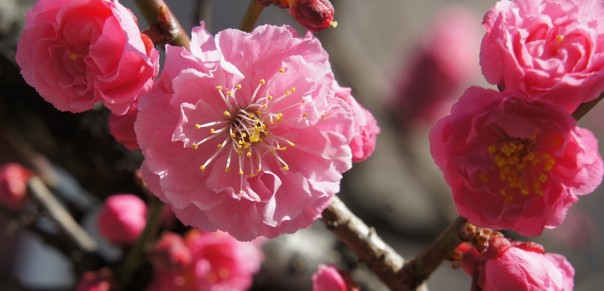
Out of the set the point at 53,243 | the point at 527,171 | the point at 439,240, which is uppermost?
the point at 527,171

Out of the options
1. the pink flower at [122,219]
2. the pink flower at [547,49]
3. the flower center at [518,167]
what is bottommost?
the pink flower at [122,219]

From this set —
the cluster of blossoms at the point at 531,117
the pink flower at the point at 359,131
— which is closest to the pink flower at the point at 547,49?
the cluster of blossoms at the point at 531,117

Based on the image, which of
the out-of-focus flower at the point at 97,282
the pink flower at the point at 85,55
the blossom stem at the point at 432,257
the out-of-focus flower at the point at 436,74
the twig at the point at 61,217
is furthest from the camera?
the out-of-focus flower at the point at 436,74

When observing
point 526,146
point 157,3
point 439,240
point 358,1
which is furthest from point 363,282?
point 358,1

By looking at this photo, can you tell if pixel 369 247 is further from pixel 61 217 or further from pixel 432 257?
pixel 61 217

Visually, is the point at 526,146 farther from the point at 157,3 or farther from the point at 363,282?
the point at 363,282

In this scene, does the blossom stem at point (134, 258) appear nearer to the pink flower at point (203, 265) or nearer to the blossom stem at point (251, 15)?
the pink flower at point (203, 265)

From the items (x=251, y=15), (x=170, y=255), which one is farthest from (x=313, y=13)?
(x=170, y=255)
